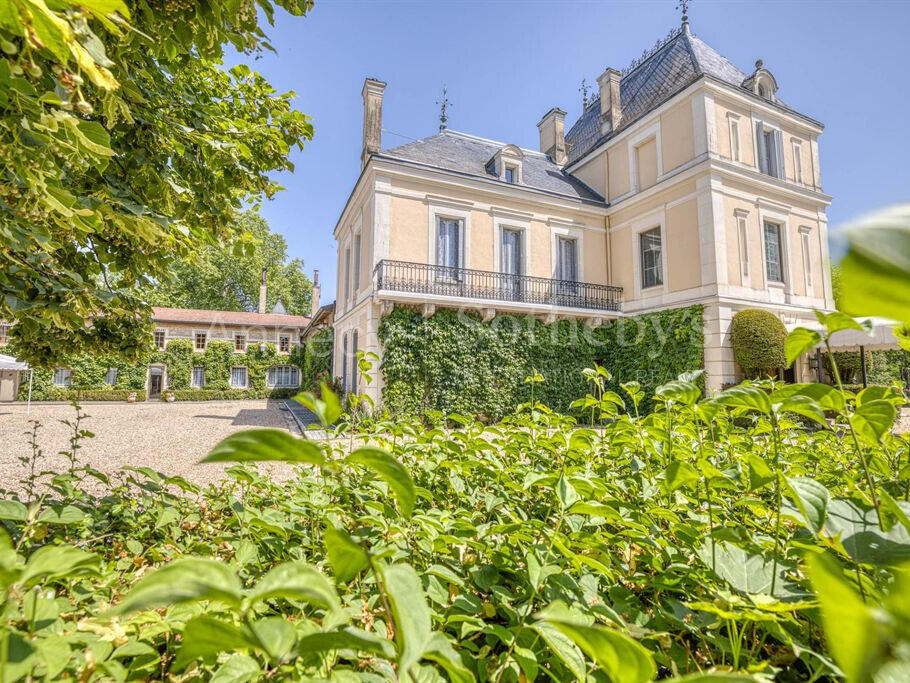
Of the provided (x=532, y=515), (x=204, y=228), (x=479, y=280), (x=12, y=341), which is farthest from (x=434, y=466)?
(x=479, y=280)

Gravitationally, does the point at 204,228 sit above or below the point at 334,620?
above

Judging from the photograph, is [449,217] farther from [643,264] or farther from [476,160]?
[643,264]

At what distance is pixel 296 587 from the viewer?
43 centimetres

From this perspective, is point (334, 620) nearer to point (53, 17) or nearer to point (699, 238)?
point (53, 17)

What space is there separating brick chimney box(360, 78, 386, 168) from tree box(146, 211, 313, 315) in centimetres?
1925

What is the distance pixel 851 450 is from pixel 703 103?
12423 mm

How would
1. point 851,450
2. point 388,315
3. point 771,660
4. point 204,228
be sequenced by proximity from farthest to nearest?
point 388,315 → point 204,228 → point 851,450 → point 771,660

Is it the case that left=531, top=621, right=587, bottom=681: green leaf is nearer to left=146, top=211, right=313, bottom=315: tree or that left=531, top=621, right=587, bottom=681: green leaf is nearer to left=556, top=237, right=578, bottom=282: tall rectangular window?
left=556, top=237, right=578, bottom=282: tall rectangular window

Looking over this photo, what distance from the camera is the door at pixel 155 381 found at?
80.6 feet

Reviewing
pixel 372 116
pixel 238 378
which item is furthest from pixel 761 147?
pixel 238 378

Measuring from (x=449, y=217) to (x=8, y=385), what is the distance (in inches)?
940

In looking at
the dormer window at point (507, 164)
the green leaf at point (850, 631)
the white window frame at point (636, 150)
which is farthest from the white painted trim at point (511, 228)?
the green leaf at point (850, 631)

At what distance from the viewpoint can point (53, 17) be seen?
867mm

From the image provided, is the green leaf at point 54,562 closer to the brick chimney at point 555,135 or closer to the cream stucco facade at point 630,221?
the cream stucco facade at point 630,221
